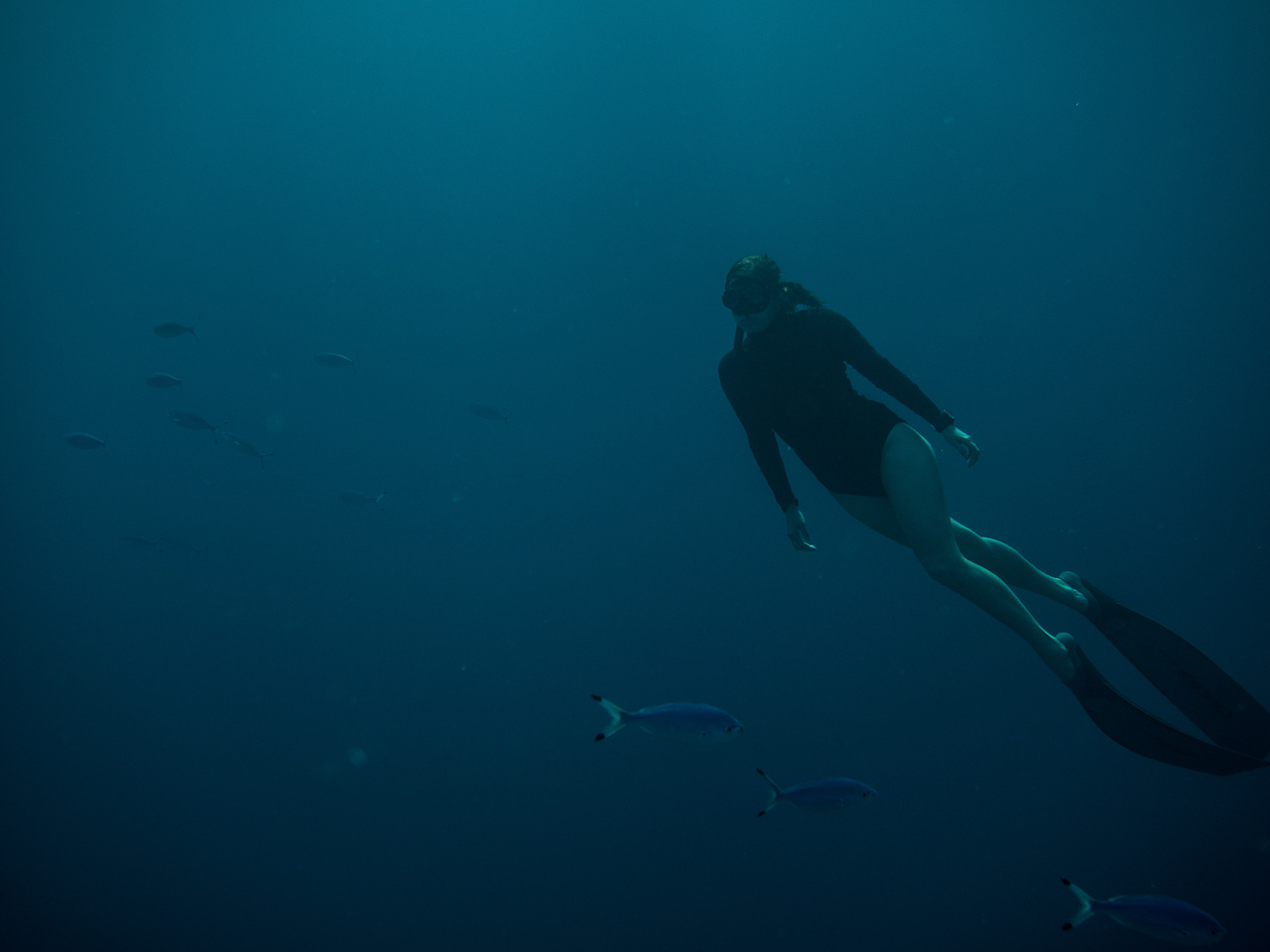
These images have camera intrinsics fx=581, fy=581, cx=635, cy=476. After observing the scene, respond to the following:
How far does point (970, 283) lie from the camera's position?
9375 millimetres

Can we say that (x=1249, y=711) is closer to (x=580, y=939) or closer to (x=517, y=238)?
(x=580, y=939)

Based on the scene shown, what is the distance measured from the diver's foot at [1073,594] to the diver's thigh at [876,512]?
3.07ft

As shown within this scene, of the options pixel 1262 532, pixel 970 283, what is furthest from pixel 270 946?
pixel 1262 532

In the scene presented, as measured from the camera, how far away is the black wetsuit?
2904 millimetres

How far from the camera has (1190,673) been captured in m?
3.41

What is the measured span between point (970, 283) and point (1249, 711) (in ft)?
25.2

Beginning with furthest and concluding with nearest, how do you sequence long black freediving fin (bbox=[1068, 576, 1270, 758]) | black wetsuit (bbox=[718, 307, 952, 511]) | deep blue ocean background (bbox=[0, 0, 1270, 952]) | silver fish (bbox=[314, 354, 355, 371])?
1. deep blue ocean background (bbox=[0, 0, 1270, 952])
2. silver fish (bbox=[314, 354, 355, 371])
3. long black freediving fin (bbox=[1068, 576, 1270, 758])
4. black wetsuit (bbox=[718, 307, 952, 511])

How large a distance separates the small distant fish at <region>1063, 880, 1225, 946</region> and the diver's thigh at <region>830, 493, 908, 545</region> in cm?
200

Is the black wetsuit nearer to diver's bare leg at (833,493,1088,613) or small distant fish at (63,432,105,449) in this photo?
diver's bare leg at (833,493,1088,613)

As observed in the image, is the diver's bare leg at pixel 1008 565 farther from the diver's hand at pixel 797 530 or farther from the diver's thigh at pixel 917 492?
the diver's hand at pixel 797 530

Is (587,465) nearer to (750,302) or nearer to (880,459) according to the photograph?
(750,302)

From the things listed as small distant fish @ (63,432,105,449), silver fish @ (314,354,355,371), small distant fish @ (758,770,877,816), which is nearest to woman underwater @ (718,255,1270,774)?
small distant fish @ (758,770,877,816)

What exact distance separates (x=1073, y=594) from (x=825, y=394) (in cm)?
180

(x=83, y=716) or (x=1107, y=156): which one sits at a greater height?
(x=1107, y=156)
